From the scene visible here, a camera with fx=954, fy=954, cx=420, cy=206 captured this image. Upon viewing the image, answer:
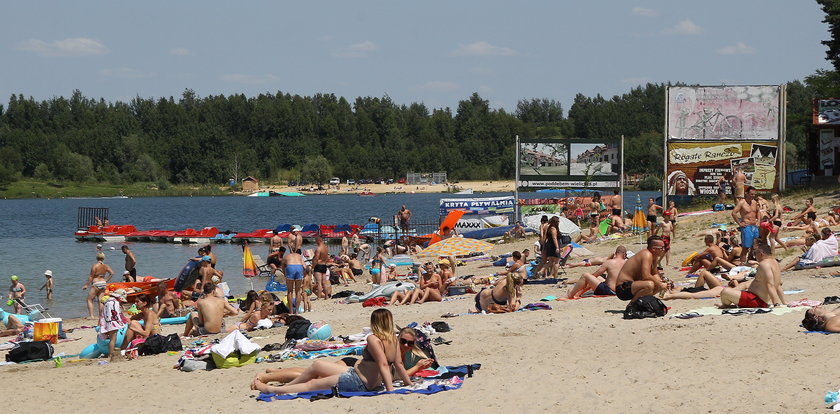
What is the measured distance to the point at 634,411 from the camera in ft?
27.4

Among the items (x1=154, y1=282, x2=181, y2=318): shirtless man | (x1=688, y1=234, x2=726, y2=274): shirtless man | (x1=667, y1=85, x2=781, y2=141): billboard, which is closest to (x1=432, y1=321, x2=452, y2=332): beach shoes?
(x1=154, y1=282, x2=181, y2=318): shirtless man

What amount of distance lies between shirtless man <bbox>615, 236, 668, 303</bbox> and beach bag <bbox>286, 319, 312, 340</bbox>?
4.35 meters

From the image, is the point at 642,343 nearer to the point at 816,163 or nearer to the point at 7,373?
the point at 7,373

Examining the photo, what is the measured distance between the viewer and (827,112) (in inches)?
1337

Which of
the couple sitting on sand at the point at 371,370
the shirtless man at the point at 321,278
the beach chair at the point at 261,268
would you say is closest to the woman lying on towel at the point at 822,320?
the couple sitting on sand at the point at 371,370

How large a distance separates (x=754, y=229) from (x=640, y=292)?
5787 mm

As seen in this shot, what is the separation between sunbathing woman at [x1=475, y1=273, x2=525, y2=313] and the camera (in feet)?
45.7

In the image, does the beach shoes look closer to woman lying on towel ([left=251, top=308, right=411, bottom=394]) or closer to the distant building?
woman lying on towel ([left=251, top=308, right=411, bottom=394])

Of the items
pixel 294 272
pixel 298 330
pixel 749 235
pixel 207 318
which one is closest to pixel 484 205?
pixel 749 235

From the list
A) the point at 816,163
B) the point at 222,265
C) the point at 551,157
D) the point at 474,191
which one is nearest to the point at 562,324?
the point at 222,265

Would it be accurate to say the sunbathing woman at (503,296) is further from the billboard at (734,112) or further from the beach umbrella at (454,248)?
the billboard at (734,112)

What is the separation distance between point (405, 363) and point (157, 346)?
14.6 ft

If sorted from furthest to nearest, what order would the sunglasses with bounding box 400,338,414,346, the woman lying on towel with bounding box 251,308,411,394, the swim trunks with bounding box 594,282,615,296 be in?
the swim trunks with bounding box 594,282,615,296 → the sunglasses with bounding box 400,338,414,346 → the woman lying on towel with bounding box 251,308,411,394

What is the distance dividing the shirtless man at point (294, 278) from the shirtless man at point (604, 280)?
4.42 meters
